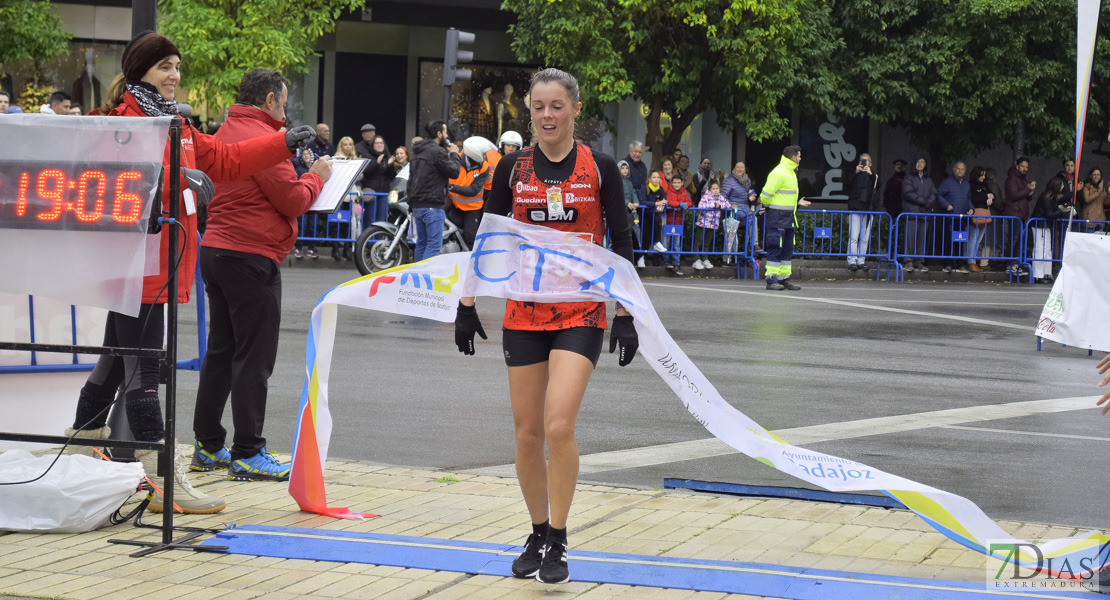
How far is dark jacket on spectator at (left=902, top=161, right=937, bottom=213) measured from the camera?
77.6 ft

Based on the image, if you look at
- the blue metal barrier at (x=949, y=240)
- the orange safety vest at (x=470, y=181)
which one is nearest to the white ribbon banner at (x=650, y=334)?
the orange safety vest at (x=470, y=181)

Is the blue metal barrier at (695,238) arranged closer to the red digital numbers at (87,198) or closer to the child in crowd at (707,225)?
the child in crowd at (707,225)

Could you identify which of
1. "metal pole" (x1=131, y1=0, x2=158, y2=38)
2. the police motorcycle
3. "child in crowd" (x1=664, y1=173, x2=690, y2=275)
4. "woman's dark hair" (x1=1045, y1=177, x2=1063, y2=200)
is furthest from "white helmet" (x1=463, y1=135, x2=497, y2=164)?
"woman's dark hair" (x1=1045, y1=177, x2=1063, y2=200)

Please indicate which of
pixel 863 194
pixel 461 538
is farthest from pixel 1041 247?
pixel 461 538

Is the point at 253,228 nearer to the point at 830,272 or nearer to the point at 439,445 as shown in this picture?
the point at 439,445

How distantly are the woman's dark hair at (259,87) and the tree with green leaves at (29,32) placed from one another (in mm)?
19894

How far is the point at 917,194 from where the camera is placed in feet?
77.6

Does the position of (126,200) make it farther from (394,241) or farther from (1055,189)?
(1055,189)

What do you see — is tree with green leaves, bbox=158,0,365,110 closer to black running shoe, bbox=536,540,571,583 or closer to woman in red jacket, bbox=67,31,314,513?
woman in red jacket, bbox=67,31,314,513

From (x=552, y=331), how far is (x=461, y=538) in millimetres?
1078

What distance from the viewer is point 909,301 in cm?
1847

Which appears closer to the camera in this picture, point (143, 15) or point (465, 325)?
point (465, 325)

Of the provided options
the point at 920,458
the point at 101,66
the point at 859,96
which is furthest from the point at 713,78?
the point at 920,458

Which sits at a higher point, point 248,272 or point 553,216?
point 553,216
